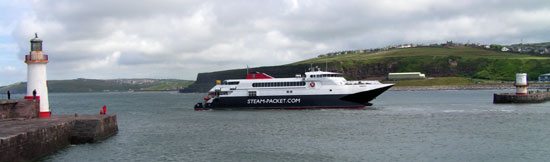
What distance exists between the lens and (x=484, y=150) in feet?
73.6

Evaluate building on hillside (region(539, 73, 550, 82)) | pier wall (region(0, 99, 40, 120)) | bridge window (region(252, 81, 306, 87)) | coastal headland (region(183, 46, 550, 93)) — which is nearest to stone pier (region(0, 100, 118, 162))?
pier wall (region(0, 99, 40, 120))

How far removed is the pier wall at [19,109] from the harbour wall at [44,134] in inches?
21.6

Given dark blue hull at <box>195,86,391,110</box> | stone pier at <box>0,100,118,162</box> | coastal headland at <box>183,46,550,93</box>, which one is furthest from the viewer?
coastal headland at <box>183,46,550,93</box>

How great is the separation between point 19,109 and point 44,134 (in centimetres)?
566

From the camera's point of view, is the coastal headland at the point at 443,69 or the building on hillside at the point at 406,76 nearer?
the coastal headland at the point at 443,69

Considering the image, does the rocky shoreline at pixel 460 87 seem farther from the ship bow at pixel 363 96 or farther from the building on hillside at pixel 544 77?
the ship bow at pixel 363 96

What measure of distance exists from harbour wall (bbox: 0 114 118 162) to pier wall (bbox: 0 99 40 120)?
1.80ft

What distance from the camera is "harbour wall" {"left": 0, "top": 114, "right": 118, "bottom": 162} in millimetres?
16562

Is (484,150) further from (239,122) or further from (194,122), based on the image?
(194,122)

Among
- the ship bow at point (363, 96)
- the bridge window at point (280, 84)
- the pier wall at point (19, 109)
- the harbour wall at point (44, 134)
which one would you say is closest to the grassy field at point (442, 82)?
the ship bow at point (363, 96)

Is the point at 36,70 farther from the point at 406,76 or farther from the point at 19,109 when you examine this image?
the point at 406,76

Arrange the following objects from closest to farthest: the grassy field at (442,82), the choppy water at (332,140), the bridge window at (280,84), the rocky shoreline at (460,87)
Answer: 1. the choppy water at (332,140)
2. the bridge window at (280,84)
3. the rocky shoreline at (460,87)
4. the grassy field at (442,82)

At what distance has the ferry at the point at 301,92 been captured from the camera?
4684cm

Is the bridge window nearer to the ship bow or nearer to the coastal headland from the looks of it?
the ship bow
